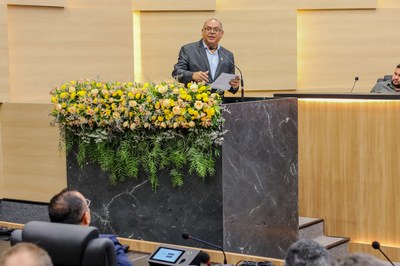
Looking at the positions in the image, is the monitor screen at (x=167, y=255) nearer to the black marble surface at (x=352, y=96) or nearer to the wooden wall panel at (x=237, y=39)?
the black marble surface at (x=352, y=96)

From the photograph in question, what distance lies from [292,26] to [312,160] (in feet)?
8.91

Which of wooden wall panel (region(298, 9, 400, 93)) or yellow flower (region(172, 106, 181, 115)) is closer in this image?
yellow flower (region(172, 106, 181, 115))

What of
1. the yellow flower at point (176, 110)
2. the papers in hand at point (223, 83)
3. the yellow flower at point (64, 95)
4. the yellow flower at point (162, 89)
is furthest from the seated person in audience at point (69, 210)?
the papers in hand at point (223, 83)

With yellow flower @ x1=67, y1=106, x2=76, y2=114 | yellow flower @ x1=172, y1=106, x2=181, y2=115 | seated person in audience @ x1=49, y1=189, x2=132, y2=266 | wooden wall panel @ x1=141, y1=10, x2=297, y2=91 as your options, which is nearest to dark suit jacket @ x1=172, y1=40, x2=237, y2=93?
yellow flower @ x1=67, y1=106, x2=76, y2=114

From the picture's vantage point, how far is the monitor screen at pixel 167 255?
4.48 m

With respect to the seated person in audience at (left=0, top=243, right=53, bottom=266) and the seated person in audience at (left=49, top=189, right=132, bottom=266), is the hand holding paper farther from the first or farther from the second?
the seated person in audience at (left=0, top=243, right=53, bottom=266)

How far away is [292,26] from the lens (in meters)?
9.88

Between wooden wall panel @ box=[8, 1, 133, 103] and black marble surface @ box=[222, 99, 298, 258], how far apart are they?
8.49 ft

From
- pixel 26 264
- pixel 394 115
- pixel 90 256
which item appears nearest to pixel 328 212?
pixel 394 115

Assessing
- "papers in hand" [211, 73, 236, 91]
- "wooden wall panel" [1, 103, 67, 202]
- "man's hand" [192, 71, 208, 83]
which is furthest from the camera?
"wooden wall panel" [1, 103, 67, 202]

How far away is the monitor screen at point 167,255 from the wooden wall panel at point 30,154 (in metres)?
3.03

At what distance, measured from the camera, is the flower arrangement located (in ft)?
18.1

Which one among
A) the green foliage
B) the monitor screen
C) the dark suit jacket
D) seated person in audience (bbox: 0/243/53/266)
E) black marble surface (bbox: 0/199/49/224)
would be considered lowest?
black marble surface (bbox: 0/199/49/224)

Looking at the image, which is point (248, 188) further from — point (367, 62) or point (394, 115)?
point (367, 62)
